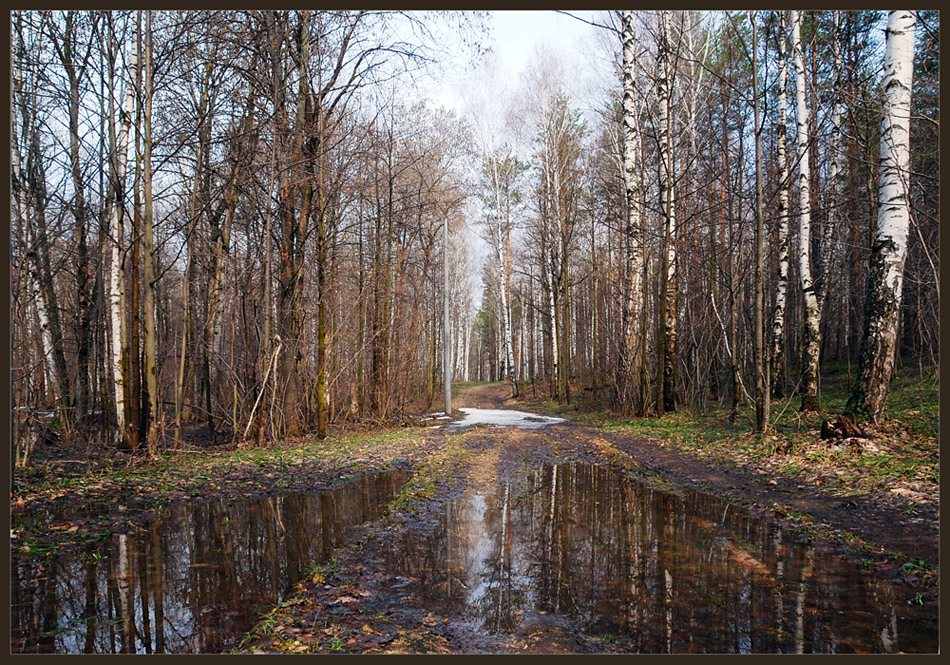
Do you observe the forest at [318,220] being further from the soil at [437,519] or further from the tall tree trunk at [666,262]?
the soil at [437,519]

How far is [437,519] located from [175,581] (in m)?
2.44

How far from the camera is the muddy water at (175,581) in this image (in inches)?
123

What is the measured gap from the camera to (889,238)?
782 cm

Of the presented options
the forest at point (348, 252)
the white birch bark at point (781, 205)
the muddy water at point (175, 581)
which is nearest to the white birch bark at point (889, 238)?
the forest at point (348, 252)

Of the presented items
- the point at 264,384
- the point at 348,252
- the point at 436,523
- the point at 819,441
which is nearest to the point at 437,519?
the point at 436,523

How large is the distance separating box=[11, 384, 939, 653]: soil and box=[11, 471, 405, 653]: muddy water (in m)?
0.31

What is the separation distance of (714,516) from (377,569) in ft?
12.0

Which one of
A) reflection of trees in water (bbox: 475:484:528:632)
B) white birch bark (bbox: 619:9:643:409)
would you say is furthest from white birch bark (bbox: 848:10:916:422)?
reflection of trees in water (bbox: 475:484:528:632)

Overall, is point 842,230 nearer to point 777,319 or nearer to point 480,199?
point 777,319

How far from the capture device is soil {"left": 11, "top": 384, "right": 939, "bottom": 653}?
9.96ft

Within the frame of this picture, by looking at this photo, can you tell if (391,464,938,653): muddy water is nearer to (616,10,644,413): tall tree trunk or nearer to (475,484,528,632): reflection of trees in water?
(475,484,528,632): reflection of trees in water

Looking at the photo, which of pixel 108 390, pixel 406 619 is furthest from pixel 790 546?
pixel 108 390

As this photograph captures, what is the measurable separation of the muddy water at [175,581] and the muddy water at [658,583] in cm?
104

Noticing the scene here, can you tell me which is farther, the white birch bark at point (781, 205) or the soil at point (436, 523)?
the white birch bark at point (781, 205)
